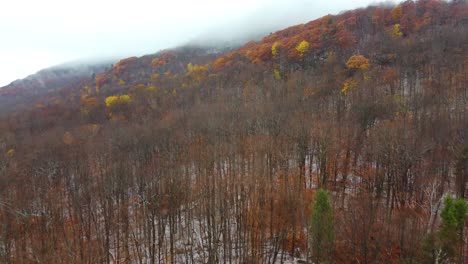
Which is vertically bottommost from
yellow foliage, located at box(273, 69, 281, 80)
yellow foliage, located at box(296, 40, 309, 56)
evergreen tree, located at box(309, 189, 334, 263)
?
evergreen tree, located at box(309, 189, 334, 263)

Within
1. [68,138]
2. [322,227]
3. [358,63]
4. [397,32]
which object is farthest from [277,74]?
[322,227]

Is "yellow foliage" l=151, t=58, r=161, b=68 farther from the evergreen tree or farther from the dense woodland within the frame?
the evergreen tree

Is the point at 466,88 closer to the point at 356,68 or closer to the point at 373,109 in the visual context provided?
the point at 373,109

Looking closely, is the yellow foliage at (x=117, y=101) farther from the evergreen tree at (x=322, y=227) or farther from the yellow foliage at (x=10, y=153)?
the evergreen tree at (x=322, y=227)

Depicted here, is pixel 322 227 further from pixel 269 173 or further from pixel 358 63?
pixel 358 63

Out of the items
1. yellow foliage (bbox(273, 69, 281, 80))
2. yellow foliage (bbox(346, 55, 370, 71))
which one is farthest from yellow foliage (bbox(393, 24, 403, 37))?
yellow foliage (bbox(273, 69, 281, 80))

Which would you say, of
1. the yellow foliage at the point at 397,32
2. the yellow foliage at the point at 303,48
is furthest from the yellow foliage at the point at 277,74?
the yellow foliage at the point at 397,32

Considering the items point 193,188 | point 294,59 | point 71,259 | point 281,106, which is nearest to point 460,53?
point 294,59
